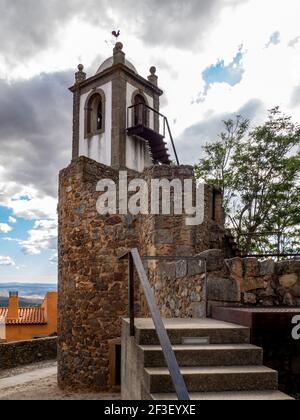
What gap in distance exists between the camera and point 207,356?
10.3 ft

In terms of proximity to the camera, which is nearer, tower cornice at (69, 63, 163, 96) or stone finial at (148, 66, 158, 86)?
tower cornice at (69, 63, 163, 96)

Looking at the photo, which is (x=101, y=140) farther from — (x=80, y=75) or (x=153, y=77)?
(x=153, y=77)

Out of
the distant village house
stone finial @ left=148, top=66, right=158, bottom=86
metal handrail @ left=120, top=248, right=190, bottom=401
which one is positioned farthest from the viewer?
the distant village house

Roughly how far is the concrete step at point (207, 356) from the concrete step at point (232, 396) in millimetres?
352

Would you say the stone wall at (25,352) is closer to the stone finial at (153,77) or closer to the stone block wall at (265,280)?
the stone block wall at (265,280)

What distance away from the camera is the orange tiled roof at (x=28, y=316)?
23.8 metres

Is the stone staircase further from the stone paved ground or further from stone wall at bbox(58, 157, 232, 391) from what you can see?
the stone paved ground

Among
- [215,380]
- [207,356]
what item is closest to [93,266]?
[207,356]

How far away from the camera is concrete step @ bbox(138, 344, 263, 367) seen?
3.05m

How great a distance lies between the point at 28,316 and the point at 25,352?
956 cm

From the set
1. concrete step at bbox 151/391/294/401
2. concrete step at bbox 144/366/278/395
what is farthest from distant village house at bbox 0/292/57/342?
concrete step at bbox 151/391/294/401

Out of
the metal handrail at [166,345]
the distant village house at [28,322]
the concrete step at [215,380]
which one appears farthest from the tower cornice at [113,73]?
the concrete step at [215,380]

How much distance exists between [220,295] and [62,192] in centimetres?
681

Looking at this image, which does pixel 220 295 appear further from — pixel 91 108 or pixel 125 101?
pixel 91 108
